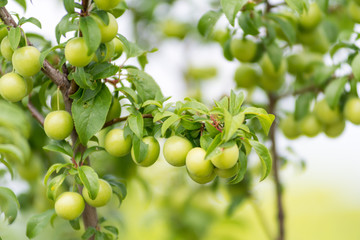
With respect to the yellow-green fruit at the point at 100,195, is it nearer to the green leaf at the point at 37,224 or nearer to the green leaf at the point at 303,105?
the green leaf at the point at 37,224

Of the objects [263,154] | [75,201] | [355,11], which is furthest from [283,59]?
[75,201]

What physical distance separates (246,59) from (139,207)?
1150 mm

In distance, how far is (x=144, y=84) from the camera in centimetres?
74

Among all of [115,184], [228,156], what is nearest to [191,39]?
[115,184]

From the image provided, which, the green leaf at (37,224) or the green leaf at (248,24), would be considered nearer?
the green leaf at (37,224)

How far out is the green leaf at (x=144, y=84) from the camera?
0.73 meters

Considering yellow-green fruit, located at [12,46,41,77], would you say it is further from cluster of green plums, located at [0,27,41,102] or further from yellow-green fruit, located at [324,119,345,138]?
yellow-green fruit, located at [324,119,345,138]

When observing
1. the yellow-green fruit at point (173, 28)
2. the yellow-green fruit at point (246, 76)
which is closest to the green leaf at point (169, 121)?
the yellow-green fruit at point (246, 76)

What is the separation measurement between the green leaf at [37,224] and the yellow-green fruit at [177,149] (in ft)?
0.79

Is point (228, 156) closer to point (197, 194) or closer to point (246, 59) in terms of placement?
point (246, 59)

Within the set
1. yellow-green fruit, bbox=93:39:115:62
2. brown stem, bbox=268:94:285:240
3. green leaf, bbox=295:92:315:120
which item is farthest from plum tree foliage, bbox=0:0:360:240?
brown stem, bbox=268:94:285:240

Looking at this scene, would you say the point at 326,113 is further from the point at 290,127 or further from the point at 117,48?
the point at 117,48

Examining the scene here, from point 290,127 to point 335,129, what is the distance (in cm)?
15

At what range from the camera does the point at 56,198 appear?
0.71 metres
